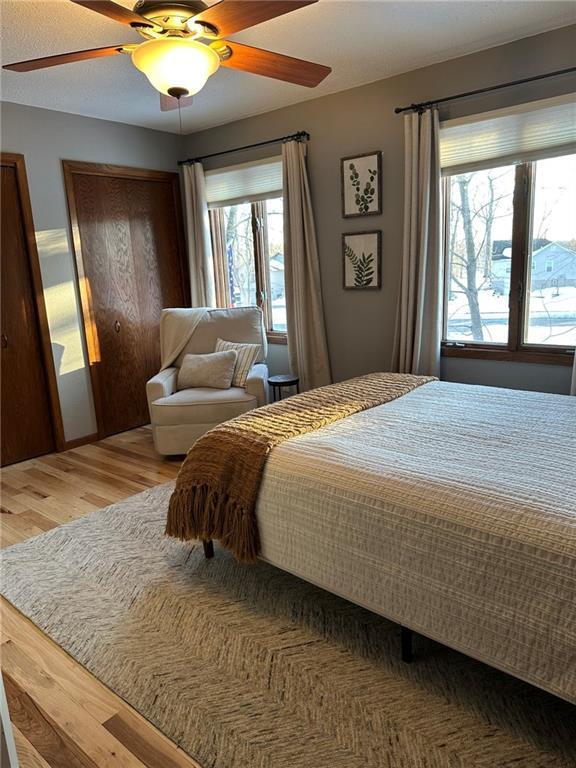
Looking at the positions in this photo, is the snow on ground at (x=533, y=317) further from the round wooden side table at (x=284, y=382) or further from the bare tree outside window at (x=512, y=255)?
the round wooden side table at (x=284, y=382)

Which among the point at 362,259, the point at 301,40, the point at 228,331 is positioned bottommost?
the point at 228,331

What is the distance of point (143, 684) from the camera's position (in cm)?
176

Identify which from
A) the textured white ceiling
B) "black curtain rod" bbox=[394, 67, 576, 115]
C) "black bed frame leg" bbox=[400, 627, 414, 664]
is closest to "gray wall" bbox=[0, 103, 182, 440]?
the textured white ceiling

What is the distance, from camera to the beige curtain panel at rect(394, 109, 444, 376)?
322 centimetres

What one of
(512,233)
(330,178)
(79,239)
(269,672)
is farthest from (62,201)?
(269,672)

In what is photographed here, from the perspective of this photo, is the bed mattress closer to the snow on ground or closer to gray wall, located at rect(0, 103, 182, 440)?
the snow on ground

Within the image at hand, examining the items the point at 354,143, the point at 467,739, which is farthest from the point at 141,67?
the point at 467,739

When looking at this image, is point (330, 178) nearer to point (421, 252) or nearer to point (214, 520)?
point (421, 252)

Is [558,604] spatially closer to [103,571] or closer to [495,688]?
[495,688]

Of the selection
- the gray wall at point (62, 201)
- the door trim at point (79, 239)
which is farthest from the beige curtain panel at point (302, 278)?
the gray wall at point (62, 201)

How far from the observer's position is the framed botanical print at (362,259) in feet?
12.0

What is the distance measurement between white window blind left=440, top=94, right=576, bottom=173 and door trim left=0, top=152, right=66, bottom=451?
2889 millimetres

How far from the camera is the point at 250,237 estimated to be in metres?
4.58

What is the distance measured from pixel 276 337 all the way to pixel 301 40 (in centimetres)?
228
